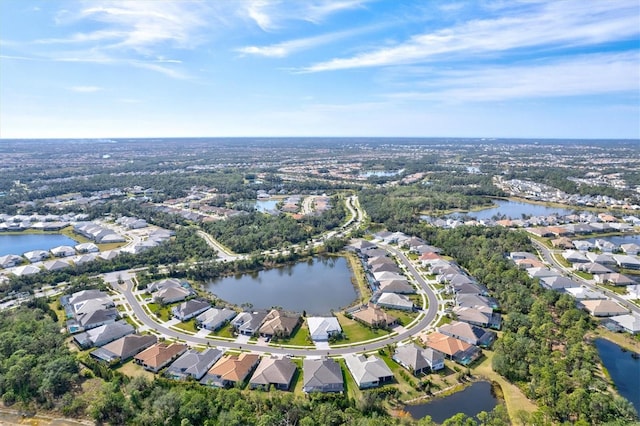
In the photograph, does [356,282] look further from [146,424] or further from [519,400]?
[146,424]

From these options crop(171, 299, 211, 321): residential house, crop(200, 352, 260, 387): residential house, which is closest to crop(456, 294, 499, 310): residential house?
crop(200, 352, 260, 387): residential house

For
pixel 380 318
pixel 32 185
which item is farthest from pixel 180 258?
pixel 32 185

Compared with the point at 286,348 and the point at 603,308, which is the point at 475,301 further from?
the point at 286,348

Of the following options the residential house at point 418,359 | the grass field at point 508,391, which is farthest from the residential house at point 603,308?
the residential house at point 418,359

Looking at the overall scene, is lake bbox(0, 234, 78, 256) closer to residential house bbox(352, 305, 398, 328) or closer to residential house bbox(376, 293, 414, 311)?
residential house bbox(352, 305, 398, 328)

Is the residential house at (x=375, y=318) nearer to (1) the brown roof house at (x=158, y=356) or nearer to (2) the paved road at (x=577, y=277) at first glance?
(1) the brown roof house at (x=158, y=356)

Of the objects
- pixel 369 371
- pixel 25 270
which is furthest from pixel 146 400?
pixel 25 270

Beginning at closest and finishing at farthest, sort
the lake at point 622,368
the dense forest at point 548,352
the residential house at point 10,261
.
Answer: the dense forest at point 548,352, the lake at point 622,368, the residential house at point 10,261
